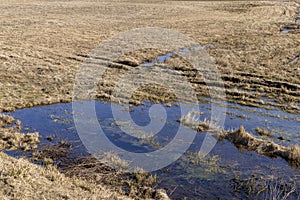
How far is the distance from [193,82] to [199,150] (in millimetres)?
9987

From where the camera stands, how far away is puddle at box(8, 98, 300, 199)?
12.4 m

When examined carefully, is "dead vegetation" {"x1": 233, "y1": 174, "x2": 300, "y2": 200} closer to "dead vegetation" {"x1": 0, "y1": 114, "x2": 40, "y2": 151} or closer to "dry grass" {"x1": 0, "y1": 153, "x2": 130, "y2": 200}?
"dry grass" {"x1": 0, "y1": 153, "x2": 130, "y2": 200}

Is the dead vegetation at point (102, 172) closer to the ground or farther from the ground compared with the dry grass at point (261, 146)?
closer to the ground

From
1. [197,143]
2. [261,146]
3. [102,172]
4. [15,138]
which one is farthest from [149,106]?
[15,138]

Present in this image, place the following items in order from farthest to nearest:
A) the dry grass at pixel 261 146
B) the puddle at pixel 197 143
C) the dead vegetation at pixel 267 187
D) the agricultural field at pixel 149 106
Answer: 1. the dry grass at pixel 261 146
2. the puddle at pixel 197 143
3. the agricultural field at pixel 149 106
4. the dead vegetation at pixel 267 187

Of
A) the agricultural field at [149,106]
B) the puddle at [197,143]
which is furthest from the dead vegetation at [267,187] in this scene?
the puddle at [197,143]

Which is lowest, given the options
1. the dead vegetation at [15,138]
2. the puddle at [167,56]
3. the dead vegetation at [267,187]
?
the dead vegetation at [267,187]

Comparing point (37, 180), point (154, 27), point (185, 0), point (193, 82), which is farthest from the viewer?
point (185, 0)

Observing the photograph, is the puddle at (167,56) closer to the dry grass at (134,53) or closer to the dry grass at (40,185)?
the dry grass at (134,53)

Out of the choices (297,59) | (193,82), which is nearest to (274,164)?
(193,82)

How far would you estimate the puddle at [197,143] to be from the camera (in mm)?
12375

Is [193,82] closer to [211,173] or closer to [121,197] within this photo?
[211,173]

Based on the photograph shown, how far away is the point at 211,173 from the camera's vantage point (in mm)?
13070

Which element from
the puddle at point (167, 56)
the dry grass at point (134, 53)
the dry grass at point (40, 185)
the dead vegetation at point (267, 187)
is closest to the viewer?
the dry grass at point (40, 185)
